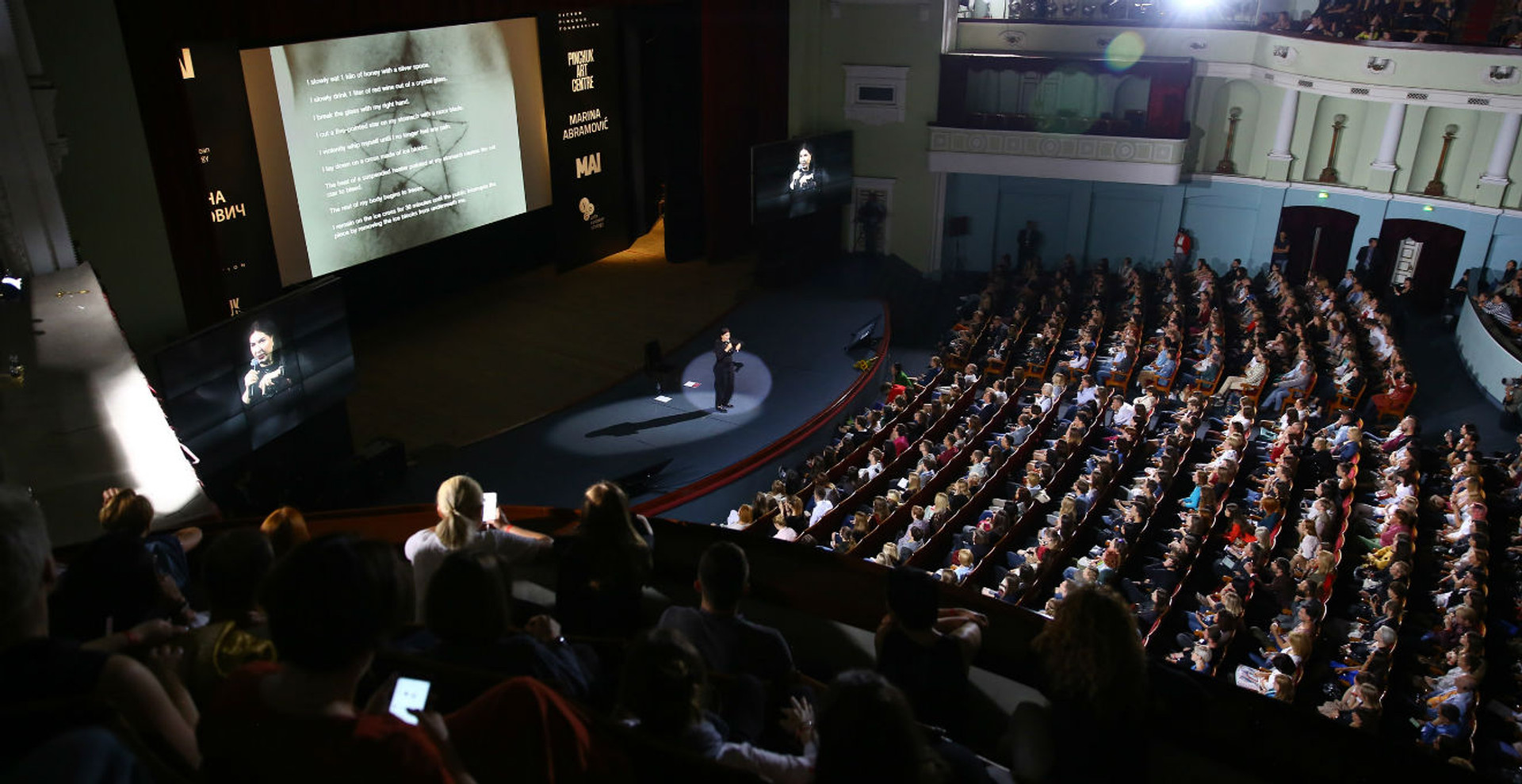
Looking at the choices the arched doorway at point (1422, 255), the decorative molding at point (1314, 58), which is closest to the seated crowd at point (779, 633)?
the decorative molding at point (1314, 58)

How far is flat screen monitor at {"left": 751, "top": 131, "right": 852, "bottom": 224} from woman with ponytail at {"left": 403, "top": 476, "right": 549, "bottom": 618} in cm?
1280

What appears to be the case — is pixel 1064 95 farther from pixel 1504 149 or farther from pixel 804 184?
pixel 1504 149

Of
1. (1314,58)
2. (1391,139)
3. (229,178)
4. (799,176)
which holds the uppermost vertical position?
(1314,58)

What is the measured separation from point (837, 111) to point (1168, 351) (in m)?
8.39

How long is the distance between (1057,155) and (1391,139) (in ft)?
16.2

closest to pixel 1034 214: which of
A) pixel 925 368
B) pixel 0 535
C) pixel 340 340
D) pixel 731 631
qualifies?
pixel 925 368

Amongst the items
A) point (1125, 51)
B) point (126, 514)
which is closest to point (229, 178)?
point (126, 514)

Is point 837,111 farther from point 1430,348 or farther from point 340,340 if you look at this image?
point 340,340

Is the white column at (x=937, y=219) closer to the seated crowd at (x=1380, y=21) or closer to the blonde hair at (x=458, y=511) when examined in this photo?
the seated crowd at (x=1380, y=21)

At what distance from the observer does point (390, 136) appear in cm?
1227

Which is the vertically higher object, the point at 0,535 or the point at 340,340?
the point at 0,535

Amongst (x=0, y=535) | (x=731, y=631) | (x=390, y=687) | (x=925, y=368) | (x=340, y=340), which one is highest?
(x=0, y=535)

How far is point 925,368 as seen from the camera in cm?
1395

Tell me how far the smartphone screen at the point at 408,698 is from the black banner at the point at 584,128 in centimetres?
1407
